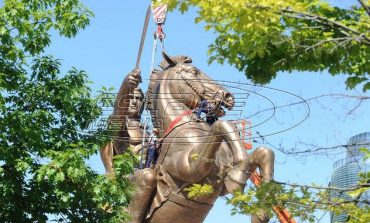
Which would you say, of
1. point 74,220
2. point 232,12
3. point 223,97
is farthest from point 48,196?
point 232,12

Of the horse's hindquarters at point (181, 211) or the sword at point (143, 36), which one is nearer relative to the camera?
the horse's hindquarters at point (181, 211)

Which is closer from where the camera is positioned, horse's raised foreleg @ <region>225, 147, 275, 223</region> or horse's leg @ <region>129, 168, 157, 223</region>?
horse's raised foreleg @ <region>225, 147, 275, 223</region>

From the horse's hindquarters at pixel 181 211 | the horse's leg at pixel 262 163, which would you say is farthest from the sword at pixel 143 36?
the horse's leg at pixel 262 163

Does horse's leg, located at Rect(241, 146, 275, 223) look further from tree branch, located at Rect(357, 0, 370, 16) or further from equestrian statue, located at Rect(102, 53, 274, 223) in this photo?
tree branch, located at Rect(357, 0, 370, 16)

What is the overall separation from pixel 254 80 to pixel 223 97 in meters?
6.89

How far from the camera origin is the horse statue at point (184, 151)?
484 inches

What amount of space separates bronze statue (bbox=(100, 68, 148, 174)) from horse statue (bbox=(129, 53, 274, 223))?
1.17ft

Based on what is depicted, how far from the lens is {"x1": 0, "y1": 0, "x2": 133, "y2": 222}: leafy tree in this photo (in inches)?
406

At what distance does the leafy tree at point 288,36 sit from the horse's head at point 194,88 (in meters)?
6.93

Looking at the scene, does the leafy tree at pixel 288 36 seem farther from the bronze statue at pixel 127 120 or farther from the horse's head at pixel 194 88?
the bronze statue at pixel 127 120

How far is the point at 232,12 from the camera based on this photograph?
19.4 feet

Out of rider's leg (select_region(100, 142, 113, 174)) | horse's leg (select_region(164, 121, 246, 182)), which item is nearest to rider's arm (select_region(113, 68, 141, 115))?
rider's leg (select_region(100, 142, 113, 174))

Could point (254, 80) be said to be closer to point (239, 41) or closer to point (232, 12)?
point (239, 41)

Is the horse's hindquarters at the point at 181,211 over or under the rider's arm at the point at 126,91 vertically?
under
